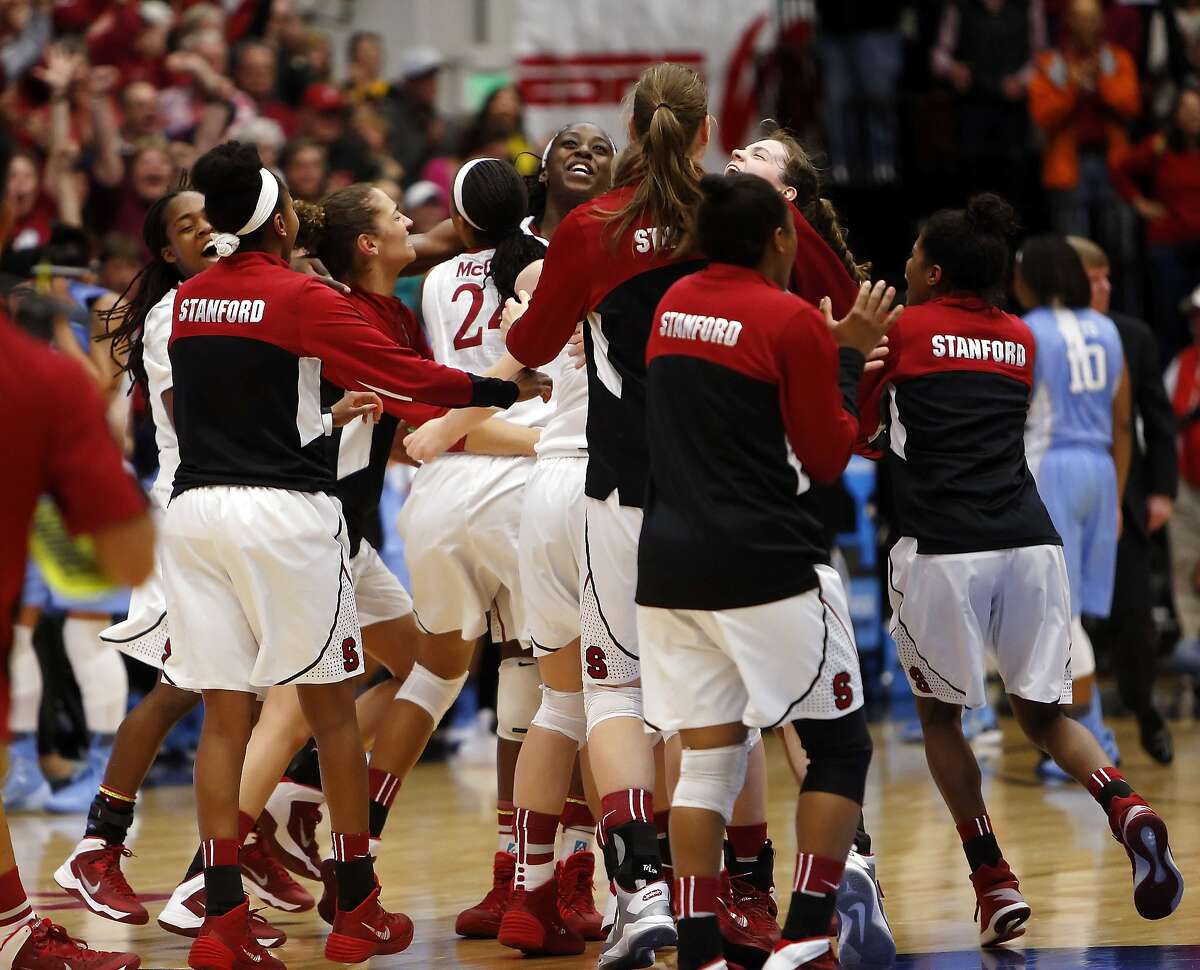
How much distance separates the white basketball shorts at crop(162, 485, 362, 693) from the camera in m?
4.69

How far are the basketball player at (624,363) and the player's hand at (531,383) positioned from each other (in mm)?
325

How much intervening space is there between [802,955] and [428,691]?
184cm

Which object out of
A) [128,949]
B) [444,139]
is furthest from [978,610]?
[444,139]

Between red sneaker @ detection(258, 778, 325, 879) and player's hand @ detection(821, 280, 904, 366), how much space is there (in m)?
2.46

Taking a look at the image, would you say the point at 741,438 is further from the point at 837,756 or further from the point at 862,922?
the point at 862,922

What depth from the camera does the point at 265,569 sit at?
4691 mm

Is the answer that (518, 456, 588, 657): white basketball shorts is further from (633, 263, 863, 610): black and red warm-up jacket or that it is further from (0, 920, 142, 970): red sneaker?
(0, 920, 142, 970): red sneaker

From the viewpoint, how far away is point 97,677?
8.09 m

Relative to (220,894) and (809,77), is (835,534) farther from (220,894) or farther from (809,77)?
(220,894)

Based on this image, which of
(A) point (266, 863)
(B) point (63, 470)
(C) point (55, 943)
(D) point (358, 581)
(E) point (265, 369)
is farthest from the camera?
(A) point (266, 863)

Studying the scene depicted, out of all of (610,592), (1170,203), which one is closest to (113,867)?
(610,592)

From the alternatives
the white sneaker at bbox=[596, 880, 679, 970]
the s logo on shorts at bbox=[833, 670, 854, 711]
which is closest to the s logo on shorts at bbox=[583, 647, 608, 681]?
the white sneaker at bbox=[596, 880, 679, 970]

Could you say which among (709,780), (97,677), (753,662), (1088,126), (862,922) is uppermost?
(753,662)

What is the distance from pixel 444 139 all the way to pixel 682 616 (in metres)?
9.58
